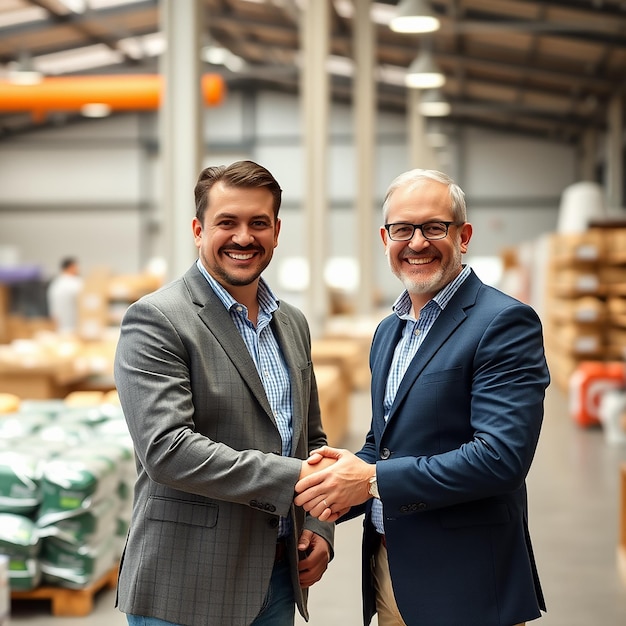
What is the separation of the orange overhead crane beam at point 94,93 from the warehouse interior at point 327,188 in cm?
4

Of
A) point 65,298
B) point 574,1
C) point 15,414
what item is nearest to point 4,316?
point 65,298

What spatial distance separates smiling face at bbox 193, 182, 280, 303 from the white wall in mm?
24972

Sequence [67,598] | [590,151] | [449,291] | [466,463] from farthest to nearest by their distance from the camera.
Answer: [590,151], [67,598], [449,291], [466,463]

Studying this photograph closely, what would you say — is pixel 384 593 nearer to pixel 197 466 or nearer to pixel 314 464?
pixel 314 464

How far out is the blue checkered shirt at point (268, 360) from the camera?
2383 millimetres

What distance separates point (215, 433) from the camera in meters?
2.27

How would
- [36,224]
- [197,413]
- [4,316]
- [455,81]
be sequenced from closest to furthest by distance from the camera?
[197,413] < [4,316] < [455,81] < [36,224]

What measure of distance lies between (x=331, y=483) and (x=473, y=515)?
0.34 m

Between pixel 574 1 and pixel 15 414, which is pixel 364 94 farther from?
pixel 15 414

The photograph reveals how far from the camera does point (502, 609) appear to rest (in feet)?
7.44

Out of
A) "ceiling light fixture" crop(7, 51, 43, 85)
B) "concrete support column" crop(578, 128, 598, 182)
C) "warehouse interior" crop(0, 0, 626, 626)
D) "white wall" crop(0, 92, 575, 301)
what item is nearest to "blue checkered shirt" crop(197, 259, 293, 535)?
"warehouse interior" crop(0, 0, 626, 626)

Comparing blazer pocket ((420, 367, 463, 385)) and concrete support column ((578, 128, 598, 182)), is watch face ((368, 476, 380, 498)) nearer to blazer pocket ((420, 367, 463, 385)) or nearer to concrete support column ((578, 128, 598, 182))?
blazer pocket ((420, 367, 463, 385))

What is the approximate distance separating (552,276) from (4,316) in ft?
31.5

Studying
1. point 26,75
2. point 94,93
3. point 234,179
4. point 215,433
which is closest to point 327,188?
point 94,93
